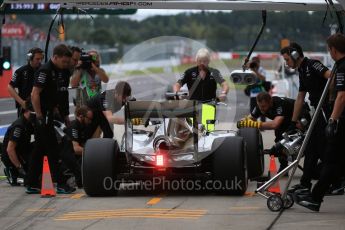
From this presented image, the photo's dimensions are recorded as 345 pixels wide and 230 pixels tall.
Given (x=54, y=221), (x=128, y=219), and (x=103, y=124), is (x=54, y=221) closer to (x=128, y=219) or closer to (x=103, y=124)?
(x=128, y=219)

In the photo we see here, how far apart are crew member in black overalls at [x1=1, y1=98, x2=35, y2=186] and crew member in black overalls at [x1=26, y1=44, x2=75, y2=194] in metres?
0.62

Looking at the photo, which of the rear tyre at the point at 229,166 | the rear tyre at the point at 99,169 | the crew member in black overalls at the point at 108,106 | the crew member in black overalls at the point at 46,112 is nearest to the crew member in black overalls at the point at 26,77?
the crew member in black overalls at the point at 108,106

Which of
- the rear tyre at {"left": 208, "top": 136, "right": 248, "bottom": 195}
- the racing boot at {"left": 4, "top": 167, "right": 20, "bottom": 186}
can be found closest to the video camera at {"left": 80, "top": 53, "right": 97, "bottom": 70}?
the racing boot at {"left": 4, "top": 167, "right": 20, "bottom": 186}

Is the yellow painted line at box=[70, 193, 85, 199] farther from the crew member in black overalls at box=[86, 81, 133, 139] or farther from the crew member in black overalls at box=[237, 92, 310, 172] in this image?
the crew member in black overalls at box=[237, 92, 310, 172]

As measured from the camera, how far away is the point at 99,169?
39.1 ft

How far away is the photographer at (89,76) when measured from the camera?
622 inches

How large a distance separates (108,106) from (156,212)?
3341mm

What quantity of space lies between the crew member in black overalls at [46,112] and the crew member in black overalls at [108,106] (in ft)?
3.25

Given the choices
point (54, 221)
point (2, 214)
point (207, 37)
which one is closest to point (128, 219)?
point (54, 221)

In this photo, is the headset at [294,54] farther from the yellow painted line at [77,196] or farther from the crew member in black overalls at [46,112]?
the yellow painted line at [77,196]

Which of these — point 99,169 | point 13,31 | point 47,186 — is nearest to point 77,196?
point 47,186

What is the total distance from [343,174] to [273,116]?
3637 millimetres

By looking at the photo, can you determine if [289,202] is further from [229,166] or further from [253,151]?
[253,151]

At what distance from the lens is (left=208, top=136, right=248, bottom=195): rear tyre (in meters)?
11.9
